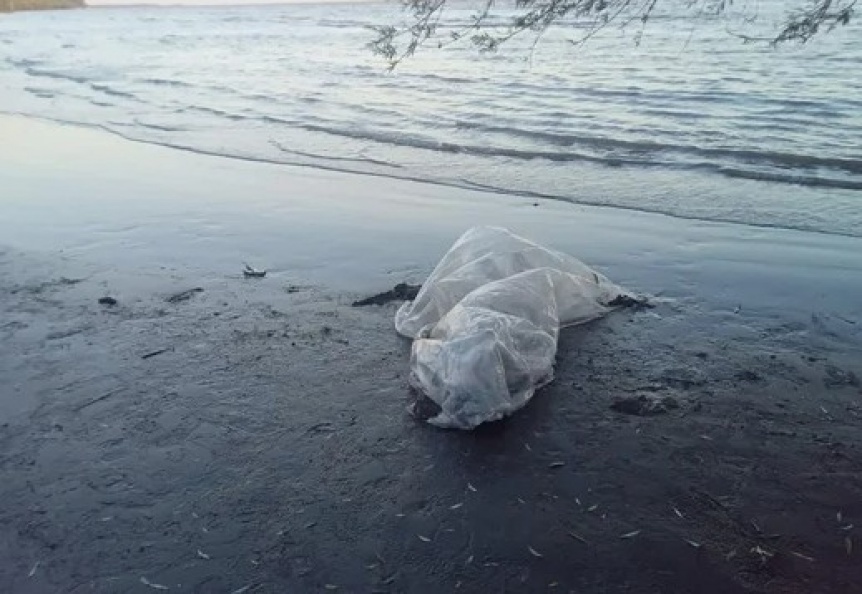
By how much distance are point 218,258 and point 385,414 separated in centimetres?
394

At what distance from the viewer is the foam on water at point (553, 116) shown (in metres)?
11.1

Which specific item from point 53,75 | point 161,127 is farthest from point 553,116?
point 53,75

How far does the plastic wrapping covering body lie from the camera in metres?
4.73

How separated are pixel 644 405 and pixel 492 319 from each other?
1136 mm

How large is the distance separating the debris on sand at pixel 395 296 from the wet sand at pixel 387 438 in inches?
5.4

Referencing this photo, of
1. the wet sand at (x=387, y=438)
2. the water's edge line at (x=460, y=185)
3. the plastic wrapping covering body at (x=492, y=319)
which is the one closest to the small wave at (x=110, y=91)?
the water's edge line at (x=460, y=185)

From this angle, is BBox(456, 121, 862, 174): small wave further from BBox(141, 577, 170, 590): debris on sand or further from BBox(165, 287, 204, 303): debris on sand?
BBox(141, 577, 170, 590): debris on sand

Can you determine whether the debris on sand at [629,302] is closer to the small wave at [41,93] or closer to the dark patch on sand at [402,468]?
the dark patch on sand at [402,468]

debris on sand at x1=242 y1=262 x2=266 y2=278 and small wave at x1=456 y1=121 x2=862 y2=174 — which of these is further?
small wave at x1=456 y1=121 x2=862 y2=174

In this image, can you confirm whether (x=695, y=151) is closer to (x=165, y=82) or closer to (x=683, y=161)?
(x=683, y=161)

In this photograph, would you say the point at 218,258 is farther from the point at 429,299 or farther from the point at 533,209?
the point at 533,209

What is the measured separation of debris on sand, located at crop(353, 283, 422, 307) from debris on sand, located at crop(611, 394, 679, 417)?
97.1 inches

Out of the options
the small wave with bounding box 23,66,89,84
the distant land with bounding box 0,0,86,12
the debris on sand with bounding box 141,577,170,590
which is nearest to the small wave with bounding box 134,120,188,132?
the small wave with bounding box 23,66,89,84

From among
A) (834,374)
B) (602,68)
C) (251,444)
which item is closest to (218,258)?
(251,444)
